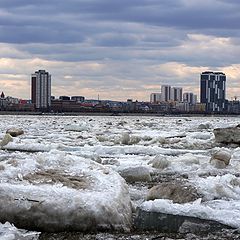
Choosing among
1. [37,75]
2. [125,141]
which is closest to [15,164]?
[125,141]

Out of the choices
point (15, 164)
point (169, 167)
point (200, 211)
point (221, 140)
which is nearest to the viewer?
point (200, 211)

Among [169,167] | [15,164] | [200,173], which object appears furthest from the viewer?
[169,167]

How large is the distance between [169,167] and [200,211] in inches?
166

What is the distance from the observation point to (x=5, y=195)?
4902 mm

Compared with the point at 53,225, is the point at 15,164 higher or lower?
higher

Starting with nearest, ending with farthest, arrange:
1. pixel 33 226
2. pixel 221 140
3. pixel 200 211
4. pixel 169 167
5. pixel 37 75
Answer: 1. pixel 33 226
2. pixel 200 211
3. pixel 169 167
4. pixel 221 140
5. pixel 37 75

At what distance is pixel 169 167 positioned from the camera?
9227 millimetres

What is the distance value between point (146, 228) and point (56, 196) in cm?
90

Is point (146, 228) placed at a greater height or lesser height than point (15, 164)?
lesser

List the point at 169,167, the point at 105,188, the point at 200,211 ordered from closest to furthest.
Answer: the point at 200,211, the point at 105,188, the point at 169,167

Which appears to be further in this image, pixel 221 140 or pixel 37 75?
pixel 37 75

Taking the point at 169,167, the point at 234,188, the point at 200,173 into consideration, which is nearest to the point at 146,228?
the point at 234,188

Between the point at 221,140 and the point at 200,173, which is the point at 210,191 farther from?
the point at 221,140

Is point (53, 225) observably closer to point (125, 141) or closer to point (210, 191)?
point (210, 191)
